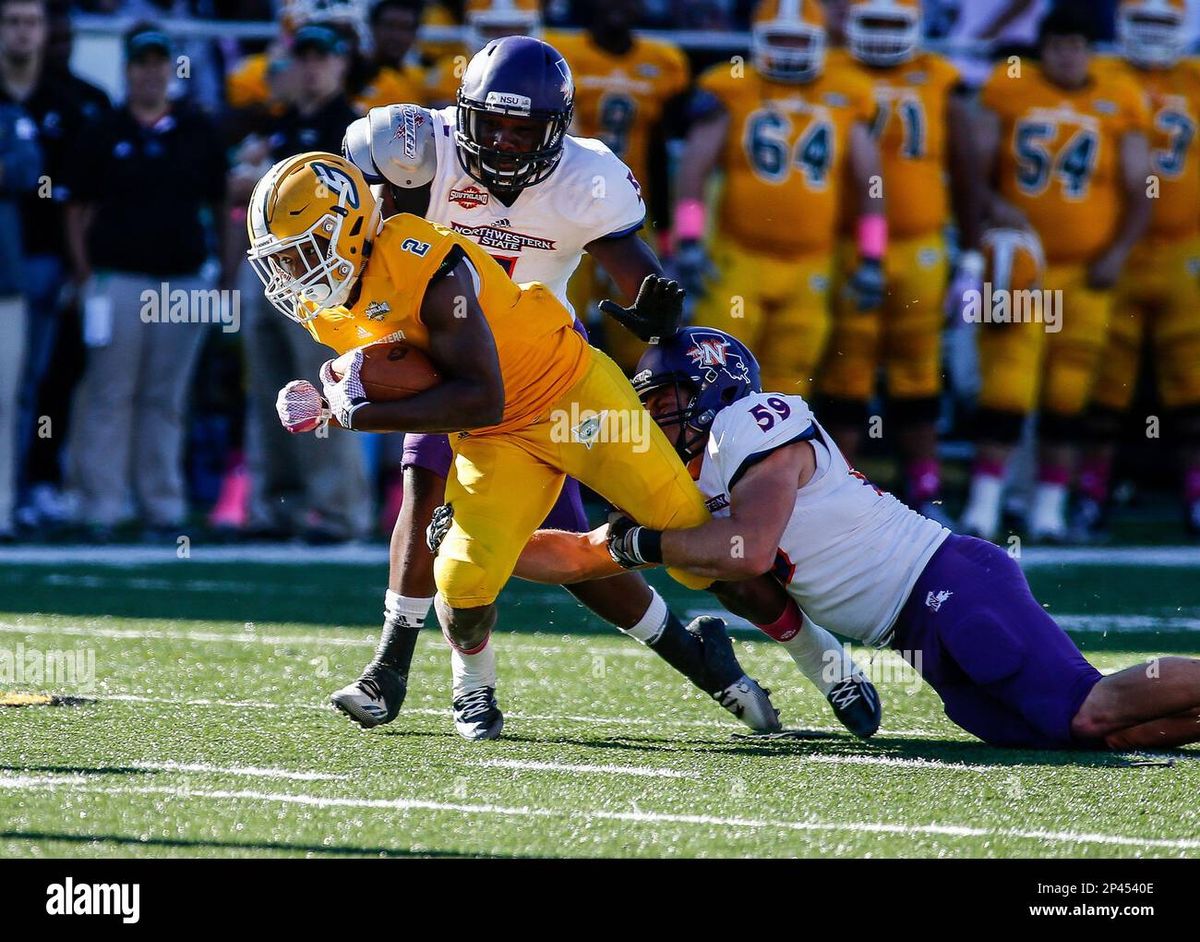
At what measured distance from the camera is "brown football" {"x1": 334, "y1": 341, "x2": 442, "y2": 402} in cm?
447

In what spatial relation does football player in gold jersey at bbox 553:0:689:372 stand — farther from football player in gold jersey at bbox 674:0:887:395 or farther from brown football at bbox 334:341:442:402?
brown football at bbox 334:341:442:402

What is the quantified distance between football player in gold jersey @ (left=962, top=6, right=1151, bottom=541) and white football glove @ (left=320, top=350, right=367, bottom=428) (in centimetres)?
529

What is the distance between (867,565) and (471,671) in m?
0.96

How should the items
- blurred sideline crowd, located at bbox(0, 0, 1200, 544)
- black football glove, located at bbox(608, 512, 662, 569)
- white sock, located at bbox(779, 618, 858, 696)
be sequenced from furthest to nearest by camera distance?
blurred sideline crowd, located at bbox(0, 0, 1200, 544), white sock, located at bbox(779, 618, 858, 696), black football glove, located at bbox(608, 512, 662, 569)

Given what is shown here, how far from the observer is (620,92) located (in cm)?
917

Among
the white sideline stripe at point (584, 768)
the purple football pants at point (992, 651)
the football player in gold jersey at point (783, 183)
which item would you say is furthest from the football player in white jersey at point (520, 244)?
the football player in gold jersey at point (783, 183)

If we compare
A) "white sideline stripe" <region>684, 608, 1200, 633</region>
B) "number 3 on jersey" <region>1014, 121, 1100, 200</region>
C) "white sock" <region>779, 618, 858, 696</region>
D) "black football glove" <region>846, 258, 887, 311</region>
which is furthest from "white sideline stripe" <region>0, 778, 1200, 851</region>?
"number 3 on jersey" <region>1014, 121, 1100, 200</region>

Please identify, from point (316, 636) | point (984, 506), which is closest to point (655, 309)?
point (316, 636)

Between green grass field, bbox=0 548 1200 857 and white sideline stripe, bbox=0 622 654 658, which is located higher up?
green grass field, bbox=0 548 1200 857

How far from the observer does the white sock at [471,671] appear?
4.81m

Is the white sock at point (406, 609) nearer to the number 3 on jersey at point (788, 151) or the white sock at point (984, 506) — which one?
the number 3 on jersey at point (788, 151)

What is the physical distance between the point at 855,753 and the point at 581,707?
2.98 ft

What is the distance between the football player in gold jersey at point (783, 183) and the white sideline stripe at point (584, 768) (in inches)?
188
